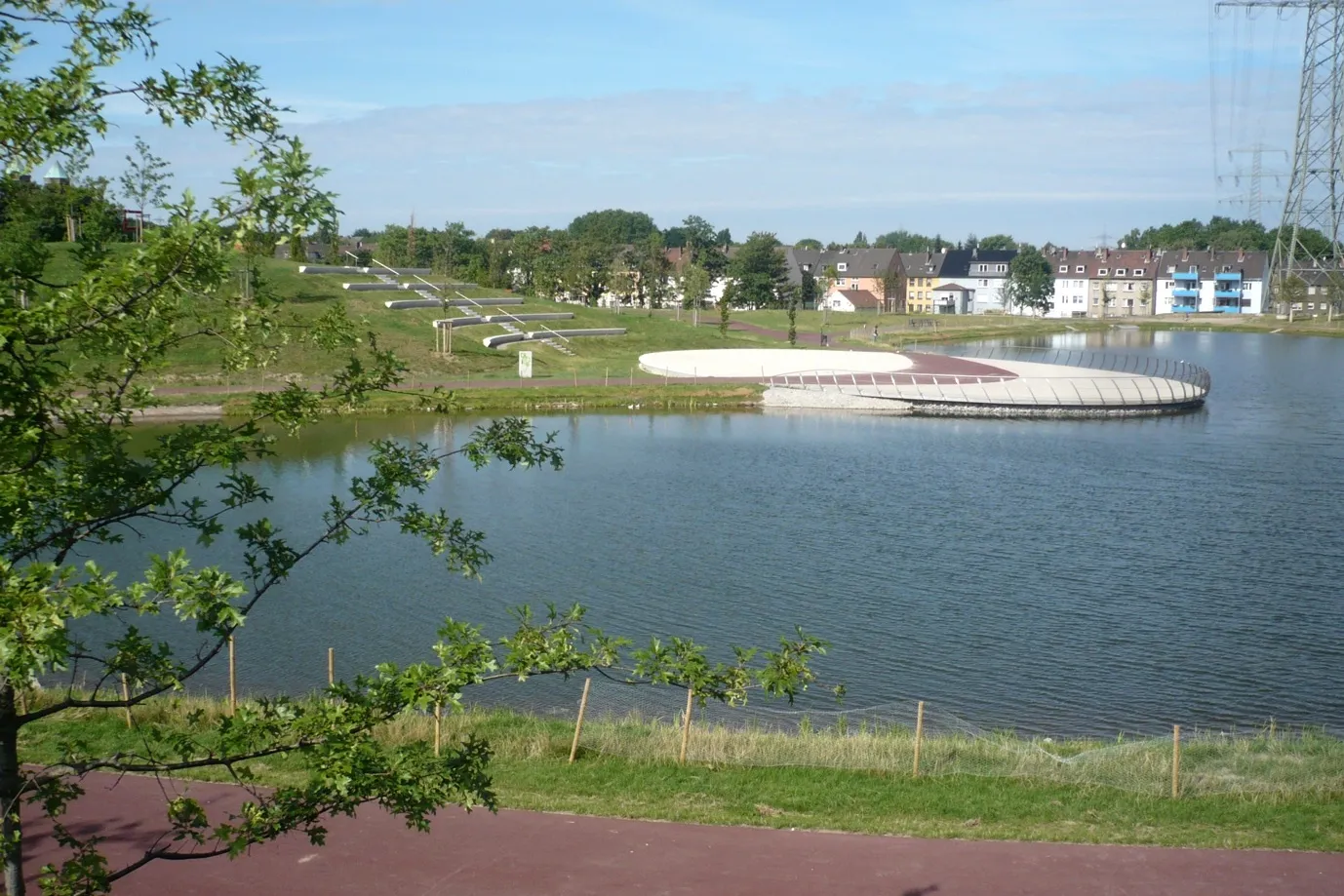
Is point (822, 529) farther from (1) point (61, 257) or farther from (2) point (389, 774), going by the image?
(1) point (61, 257)

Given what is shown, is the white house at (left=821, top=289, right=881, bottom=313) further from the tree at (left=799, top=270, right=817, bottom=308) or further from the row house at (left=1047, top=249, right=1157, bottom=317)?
the row house at (left=1047, top=249, right=1157, bottom=317)

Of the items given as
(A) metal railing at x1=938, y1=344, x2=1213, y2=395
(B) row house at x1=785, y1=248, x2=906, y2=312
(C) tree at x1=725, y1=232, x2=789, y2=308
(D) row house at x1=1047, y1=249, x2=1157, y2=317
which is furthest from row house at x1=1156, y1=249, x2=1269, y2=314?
(A) metal railing at x1=938, y1=344, x2=1213, y2=395

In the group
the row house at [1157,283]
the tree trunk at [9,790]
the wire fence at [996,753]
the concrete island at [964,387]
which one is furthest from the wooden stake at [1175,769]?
the row house at [1157,283]

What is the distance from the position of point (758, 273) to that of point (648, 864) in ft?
301

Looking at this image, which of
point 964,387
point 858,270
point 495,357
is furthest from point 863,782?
point 858,270

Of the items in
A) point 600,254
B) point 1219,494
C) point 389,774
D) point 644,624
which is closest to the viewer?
point 389,774

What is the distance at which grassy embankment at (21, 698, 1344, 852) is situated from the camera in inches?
435

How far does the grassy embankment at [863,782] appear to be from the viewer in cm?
1104

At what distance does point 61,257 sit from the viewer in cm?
5184

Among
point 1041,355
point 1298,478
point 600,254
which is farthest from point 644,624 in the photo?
point 600,254

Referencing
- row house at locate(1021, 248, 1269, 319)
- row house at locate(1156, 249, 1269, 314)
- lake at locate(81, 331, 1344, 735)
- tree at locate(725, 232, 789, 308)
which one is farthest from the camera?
row house at locate(1021, 248, 1269, 319)

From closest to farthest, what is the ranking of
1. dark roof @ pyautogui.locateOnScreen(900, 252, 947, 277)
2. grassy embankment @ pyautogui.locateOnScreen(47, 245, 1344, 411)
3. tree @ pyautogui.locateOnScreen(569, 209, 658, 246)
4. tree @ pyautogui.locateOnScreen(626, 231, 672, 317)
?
grassy embankment @ pyautogui.locateOnScreen(47, 245, 1344, 411)
tree @ pyautogui.locateOnScreen(626, 231, 672, 317)
dark roof @ pyautogui.locateOnScreen(900, 252, 947, 277)
tree @ pyautogui.locateOnScreen(569, 209, 658, 246)

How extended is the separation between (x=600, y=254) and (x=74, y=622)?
77.1 meters

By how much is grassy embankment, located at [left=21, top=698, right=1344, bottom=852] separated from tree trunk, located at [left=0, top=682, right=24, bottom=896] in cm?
610
